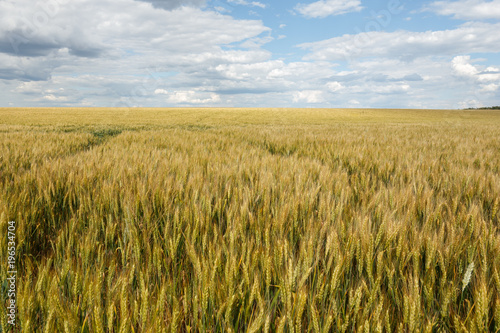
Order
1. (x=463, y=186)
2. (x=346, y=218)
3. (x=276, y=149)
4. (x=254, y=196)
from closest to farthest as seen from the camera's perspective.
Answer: (x=346, y=218) < (x=254, y=196) < (x=463, y=186) < (x=276, y=149)

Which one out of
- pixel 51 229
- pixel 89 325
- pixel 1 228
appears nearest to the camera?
pixel 89 325

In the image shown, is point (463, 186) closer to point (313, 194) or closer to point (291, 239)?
point (313, 194)

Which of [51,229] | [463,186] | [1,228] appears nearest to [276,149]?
[463,186]

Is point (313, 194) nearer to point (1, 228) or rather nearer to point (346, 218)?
point (346, 218)

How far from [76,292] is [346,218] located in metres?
1.14

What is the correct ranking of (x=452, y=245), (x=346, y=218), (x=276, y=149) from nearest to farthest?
(x=452, y=245)
(x=346, y=218)
(x=276, y=149)

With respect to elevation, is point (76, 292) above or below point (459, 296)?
above

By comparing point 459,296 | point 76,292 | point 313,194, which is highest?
point 313,194

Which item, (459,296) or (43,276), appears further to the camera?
(459,296)

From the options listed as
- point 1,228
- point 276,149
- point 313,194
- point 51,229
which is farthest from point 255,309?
point 276,149

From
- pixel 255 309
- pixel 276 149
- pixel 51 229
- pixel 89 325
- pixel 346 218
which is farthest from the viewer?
pixel 276 149

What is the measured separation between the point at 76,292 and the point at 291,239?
2.58ft

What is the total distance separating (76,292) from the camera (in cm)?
81

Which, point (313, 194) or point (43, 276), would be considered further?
point (313, 194)
